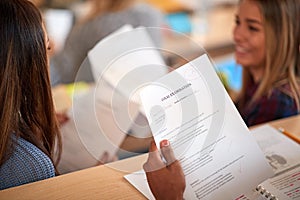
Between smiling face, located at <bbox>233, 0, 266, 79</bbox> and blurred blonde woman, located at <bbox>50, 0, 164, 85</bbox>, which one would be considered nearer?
smiling face, located at <bbox>233, 0, 266, 79</bbox>

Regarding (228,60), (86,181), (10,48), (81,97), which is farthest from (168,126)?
(228,60)

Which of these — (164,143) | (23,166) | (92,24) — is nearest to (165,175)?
(164,143)

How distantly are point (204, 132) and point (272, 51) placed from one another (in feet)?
1.93

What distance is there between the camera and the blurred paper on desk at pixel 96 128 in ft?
3.58

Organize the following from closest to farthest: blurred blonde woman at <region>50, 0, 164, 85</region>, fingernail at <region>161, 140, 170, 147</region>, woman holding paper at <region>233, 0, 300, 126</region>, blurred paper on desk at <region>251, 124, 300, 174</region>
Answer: fingernail at <region>161, 140, 170, 147</region> → blurred paper on desk at <region>251, 124, 300, 174</region> → woman holding paper at <region>233, 0, 300, 126</region> → blurred blonde woman at <region>50, 0, 164, 85</region>

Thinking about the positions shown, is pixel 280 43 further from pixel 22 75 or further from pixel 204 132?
pixel 22 75

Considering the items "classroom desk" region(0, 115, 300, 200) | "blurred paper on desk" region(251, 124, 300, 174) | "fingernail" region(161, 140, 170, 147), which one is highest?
→ "fingernail" region(161, 140, 170, 147)

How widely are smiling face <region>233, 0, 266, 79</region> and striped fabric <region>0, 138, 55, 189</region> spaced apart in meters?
0.70

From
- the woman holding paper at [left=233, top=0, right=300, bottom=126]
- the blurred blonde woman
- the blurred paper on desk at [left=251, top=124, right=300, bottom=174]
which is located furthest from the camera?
the blurred blonde woman

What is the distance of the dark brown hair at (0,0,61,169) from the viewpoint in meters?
0.89

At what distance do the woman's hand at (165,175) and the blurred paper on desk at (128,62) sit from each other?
17cm

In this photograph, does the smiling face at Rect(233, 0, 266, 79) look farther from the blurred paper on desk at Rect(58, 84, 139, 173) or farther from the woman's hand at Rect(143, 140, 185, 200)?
the woman's hand at Rect(143, 140, 185, 200)

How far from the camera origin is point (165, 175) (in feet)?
2.86

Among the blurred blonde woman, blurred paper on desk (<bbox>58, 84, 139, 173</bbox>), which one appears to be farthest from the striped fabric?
the blurred blonde woman
